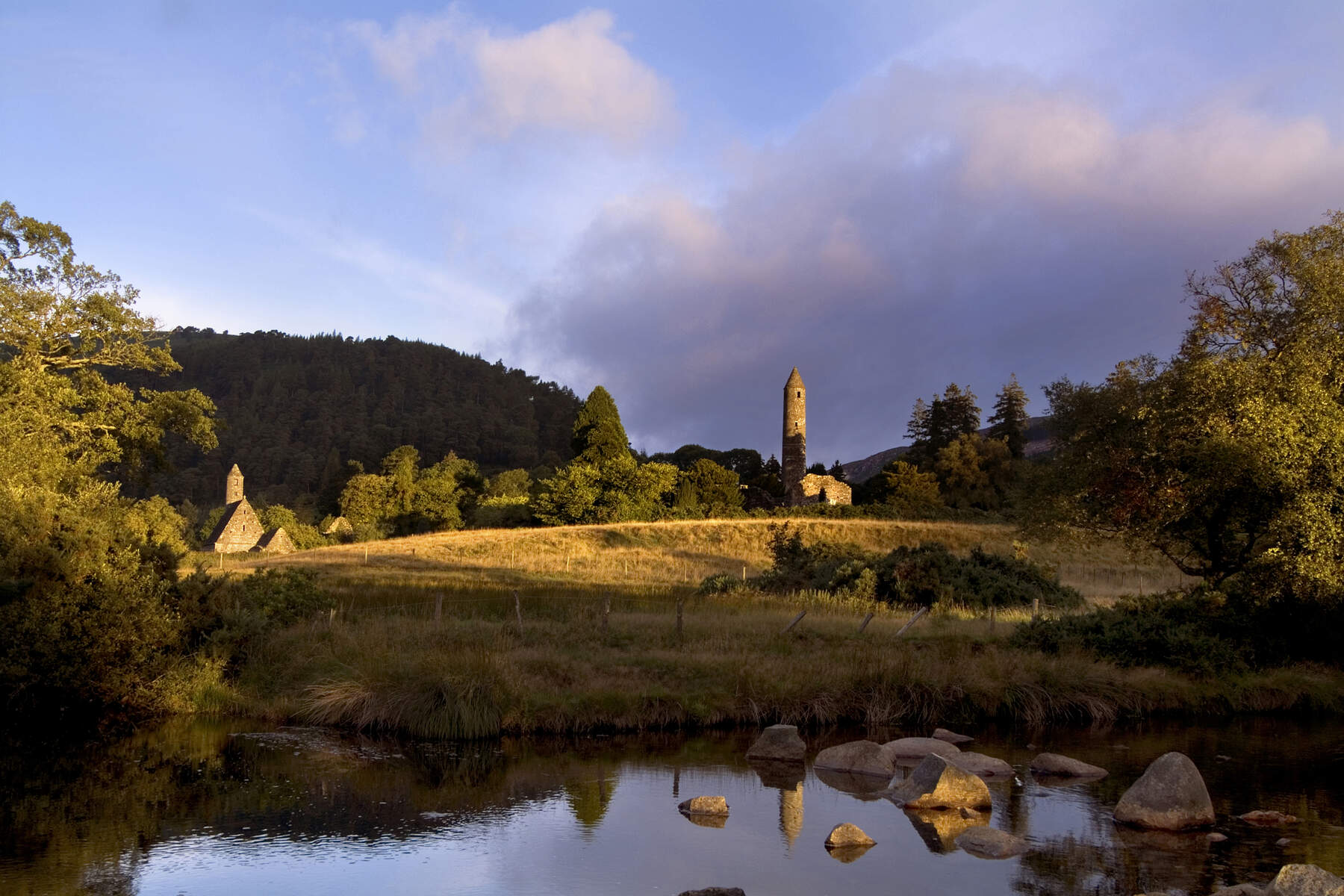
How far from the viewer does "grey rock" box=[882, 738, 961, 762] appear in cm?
1506

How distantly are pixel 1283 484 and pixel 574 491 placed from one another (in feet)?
151

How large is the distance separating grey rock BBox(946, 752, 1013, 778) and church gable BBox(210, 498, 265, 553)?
7728cm

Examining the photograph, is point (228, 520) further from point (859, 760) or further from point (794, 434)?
point (859, 760)

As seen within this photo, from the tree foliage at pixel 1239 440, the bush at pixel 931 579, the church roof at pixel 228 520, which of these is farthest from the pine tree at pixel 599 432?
the tree foliage at pixel 1239 440

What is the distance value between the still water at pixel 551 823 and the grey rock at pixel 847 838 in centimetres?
20

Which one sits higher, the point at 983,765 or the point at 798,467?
the point at 798,467

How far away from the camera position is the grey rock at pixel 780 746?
49.5ft

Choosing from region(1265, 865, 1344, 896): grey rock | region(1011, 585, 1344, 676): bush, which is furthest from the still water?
region(1011, 585, 1344, 676): bush

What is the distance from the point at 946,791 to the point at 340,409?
5060 inches

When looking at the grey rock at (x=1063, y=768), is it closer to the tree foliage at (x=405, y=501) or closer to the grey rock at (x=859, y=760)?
the grey rock at (x=859, y=760)

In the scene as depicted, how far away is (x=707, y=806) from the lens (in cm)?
1202

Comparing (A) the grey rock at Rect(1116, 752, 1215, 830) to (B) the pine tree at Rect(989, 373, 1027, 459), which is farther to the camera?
(B) the pine tree at Rect(989, 373, 1027, 459)

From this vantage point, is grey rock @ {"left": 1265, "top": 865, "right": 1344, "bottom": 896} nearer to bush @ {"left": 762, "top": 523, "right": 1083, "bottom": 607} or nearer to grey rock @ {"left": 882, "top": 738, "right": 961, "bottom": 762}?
grey rock @ {"left": 882, "top": 738, "right": 961, "bottom": 762}

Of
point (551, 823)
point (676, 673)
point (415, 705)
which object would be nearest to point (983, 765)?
point (676, 673)
